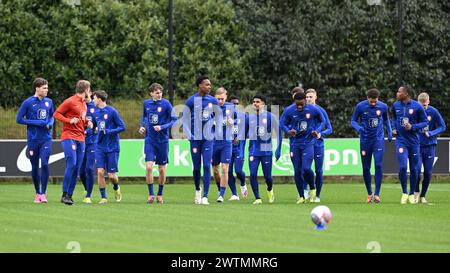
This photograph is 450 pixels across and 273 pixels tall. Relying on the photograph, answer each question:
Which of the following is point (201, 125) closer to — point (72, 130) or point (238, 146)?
point (72, 130)

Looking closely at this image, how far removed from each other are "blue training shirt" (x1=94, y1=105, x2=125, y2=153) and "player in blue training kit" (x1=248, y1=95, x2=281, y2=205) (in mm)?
2543

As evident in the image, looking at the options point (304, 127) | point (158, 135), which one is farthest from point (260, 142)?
point (158, 135)

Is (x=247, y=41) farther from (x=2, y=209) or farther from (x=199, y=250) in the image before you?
(x=199, y=250)

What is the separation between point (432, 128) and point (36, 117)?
762 centimetres

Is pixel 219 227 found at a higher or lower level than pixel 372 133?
lower

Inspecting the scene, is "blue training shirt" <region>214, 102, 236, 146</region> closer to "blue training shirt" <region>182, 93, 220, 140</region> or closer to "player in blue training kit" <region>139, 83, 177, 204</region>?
"blue training shirt" <region>182, 93, 220, 140</region>

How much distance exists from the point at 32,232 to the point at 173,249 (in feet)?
9.15

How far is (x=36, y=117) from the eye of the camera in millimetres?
21234

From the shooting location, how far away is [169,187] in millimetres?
29438

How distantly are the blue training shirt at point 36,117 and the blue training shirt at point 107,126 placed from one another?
39.2 inches

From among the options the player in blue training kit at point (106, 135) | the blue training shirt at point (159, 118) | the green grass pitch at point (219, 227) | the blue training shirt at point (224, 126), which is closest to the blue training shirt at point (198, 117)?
the blue training shirt at point (224, 126)

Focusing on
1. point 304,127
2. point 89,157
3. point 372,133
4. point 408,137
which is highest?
point 304,127
